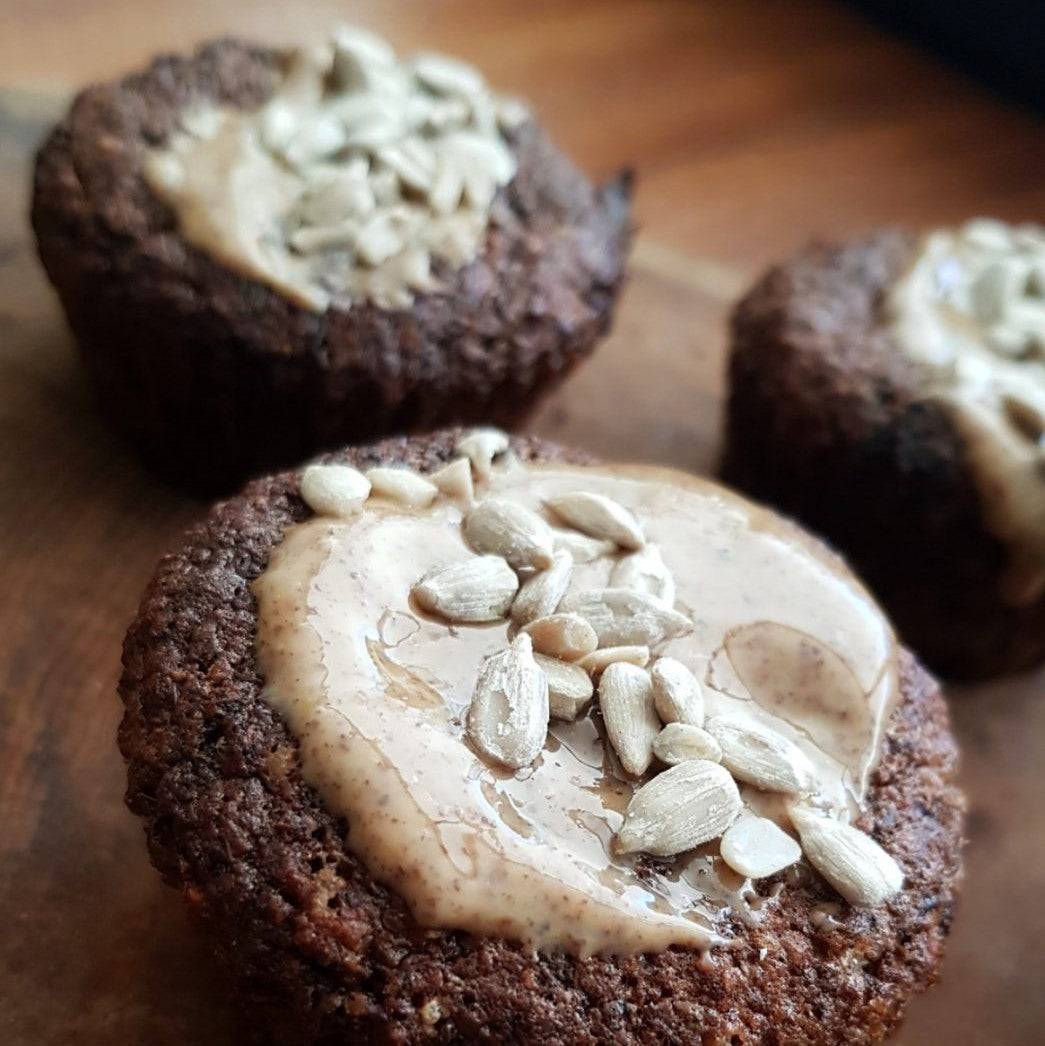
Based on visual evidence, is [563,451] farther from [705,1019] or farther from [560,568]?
[705,1019]

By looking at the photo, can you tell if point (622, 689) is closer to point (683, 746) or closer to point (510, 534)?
point (683, 746)

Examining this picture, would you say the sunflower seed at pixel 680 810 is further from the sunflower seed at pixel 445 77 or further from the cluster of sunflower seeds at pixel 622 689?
the sunflower seed at pixel 445 77

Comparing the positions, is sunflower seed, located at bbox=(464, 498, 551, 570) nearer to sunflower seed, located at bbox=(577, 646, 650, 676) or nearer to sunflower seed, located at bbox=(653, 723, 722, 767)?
sunflower seed, located at bbox=(577, 646, 650, 676)

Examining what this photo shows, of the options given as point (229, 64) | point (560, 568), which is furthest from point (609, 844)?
point (229, 64)

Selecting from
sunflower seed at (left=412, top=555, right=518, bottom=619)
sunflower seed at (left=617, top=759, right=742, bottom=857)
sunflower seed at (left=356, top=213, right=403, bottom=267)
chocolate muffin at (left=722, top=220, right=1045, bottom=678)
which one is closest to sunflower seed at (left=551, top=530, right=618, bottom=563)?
sunflower seed at (left=412, top=555, right=518, bottom=619)

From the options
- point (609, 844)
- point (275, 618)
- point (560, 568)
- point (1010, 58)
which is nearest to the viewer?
point (609, 844)

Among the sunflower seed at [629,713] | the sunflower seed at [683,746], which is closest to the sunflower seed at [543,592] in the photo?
the sunflower seed at [629,713]
